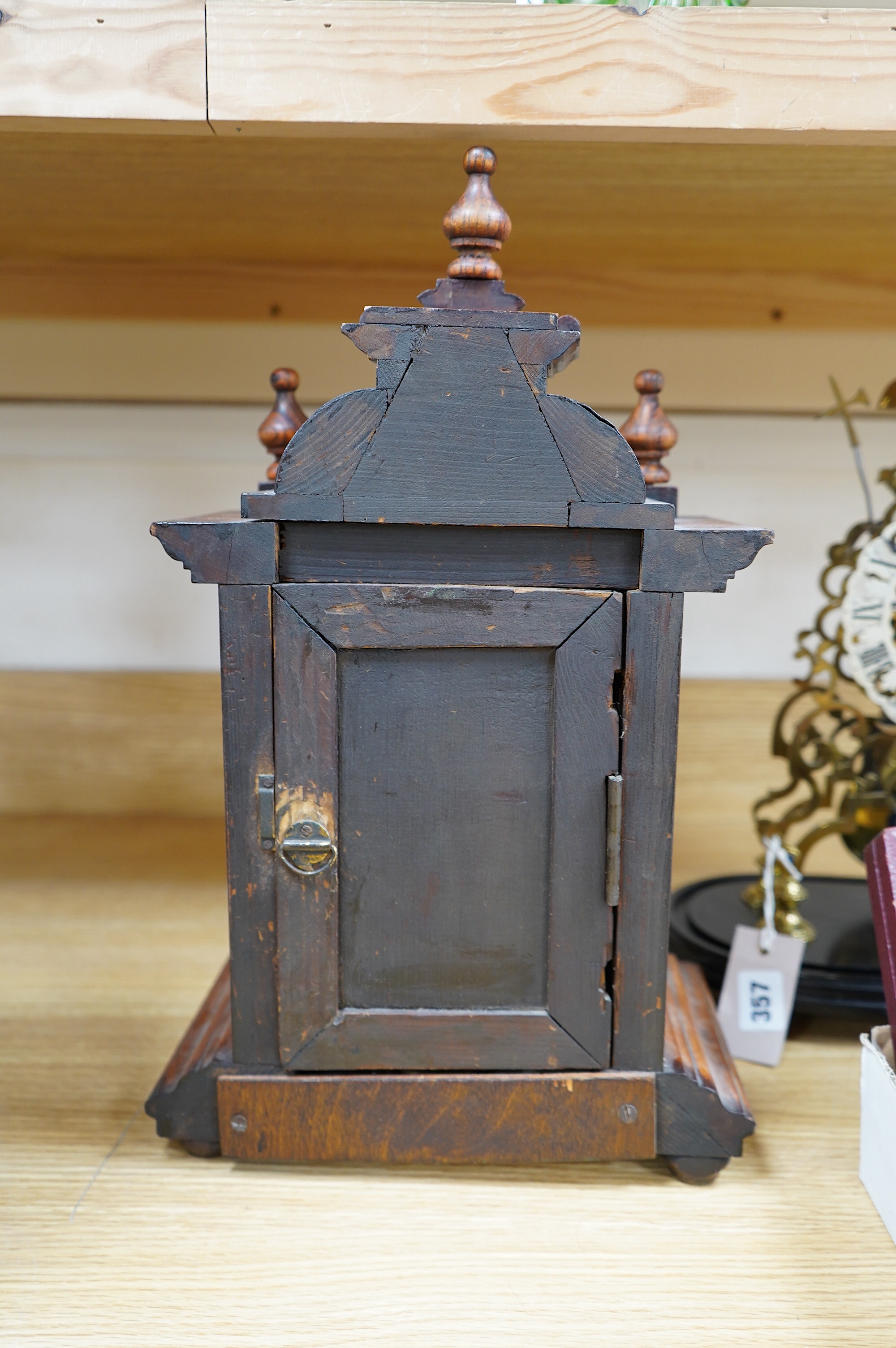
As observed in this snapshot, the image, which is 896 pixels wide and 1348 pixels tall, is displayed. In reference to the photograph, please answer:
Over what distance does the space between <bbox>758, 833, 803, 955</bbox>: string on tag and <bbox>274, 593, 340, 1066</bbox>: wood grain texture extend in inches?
14.2

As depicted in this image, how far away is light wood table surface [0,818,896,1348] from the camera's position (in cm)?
57

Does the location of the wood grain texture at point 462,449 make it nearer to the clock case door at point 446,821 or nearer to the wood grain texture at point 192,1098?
the clock case door at point 446,821

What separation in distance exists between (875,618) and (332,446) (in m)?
0.51

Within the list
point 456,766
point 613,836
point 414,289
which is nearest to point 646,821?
point 613,836

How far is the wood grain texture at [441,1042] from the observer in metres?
0.69

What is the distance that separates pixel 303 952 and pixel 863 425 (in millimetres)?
1030

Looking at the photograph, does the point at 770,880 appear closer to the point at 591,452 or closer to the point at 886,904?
the point at 886,904

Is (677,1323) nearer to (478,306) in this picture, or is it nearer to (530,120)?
(478,306)

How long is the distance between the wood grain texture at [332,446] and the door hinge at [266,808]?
0.19 metres

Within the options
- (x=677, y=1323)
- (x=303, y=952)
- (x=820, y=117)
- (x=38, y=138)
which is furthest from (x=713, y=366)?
(x=677, y=1323)

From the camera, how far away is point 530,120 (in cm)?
65

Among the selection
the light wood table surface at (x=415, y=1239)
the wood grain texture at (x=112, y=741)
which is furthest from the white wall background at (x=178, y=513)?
the light wood table surface at (x=415, y=1239)

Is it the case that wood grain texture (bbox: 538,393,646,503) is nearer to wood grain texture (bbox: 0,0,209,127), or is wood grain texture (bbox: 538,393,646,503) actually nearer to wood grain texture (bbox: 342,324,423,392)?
wood grain texture (bbox: 342,324,423,392)

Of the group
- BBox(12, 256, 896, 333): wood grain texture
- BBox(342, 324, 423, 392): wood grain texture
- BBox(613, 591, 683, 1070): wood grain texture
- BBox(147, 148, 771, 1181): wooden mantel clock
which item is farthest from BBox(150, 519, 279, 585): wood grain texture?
BBox(12, 256, 896, 333): wood grain texture
